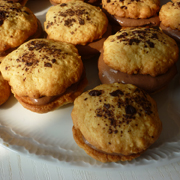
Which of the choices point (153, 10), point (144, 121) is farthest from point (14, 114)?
point (153, 10)

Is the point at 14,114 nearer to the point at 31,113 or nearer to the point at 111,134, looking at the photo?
the point at 31,113

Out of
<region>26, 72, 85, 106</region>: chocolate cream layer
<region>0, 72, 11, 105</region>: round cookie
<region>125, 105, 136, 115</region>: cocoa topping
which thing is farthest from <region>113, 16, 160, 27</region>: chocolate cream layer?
<region>0, 72, 11, 105</region>: round cookie

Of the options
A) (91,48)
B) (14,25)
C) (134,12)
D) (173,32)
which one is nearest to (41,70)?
(91,48)

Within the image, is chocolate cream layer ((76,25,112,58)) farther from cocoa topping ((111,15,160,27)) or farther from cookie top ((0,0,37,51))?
cookie top ((0,0,37,51))

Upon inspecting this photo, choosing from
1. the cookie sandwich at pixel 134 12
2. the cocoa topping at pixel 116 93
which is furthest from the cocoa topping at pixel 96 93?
the cookie sandwich at pixel 134 12

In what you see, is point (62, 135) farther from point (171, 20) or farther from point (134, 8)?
point (171, 20)

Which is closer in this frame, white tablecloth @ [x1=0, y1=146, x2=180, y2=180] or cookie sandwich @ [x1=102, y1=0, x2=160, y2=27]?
white tablecloth @ [x1=0, y1=146, x2=180, y2=180]
